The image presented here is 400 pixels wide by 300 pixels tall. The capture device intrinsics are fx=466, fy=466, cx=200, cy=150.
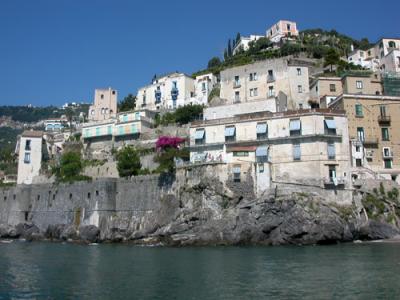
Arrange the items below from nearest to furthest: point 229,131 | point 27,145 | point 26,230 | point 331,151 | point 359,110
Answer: point 331,151 → point 359,110 → point 229,131 → point 26,230 → point 27,145

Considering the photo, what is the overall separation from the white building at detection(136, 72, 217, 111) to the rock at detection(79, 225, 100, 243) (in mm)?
30078

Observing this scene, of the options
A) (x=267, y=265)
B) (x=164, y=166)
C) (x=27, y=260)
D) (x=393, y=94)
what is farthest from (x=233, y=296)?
(x=393, y=94)

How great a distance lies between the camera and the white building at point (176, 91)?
7838 centimetres

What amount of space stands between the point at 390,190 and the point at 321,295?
93.7 feet

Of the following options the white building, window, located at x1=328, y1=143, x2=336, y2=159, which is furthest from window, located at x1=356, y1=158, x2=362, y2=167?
the white building

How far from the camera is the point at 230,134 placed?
50250mm

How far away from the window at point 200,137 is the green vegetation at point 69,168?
18.8m

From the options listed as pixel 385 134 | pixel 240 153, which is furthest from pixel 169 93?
pixel 385 134

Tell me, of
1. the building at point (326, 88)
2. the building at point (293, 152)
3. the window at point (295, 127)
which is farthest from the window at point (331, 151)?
the building at point (326, 88)

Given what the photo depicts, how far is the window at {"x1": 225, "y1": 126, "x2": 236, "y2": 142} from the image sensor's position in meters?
50.2

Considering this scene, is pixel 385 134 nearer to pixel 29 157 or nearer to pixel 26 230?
pixel 26 230

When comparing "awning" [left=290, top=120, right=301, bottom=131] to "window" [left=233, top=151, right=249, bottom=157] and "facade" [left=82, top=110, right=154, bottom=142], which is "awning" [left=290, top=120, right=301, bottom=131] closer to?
"window" [left=233, top=151, right=249, bottom=157]

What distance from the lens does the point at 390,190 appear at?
150ft

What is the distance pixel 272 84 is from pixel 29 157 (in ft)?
134
